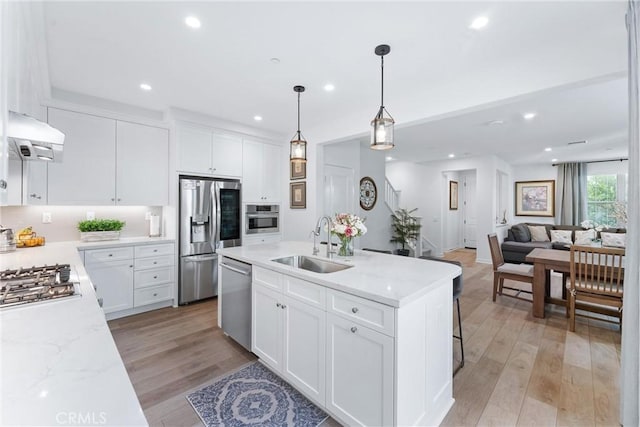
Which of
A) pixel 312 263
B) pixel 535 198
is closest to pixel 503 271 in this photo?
Answer: pixel 312 263

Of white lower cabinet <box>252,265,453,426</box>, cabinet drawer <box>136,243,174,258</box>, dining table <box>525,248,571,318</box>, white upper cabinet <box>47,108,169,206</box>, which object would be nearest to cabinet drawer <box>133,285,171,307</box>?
cabinet drawer <box>136,243,174,258</box>

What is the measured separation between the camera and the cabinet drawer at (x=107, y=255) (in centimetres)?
312

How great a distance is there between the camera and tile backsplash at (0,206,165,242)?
311cm

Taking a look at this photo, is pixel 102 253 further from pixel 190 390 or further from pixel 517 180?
pixel 517 180

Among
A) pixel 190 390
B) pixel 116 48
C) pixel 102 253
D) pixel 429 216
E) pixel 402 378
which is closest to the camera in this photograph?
pixel 402 378

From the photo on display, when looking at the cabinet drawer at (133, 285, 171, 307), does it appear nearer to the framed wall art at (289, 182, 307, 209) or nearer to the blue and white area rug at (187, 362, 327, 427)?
the blue and white area rug at (187, 362, 327, 427)

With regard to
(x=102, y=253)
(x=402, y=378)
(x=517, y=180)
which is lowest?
(x=402, y=378)

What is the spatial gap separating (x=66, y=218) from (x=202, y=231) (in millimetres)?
1555

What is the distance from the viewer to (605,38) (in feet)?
6.70

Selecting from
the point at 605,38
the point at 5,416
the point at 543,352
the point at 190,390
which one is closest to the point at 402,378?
the point at 5,416

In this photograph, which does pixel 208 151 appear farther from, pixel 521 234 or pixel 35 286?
pixel 521 234

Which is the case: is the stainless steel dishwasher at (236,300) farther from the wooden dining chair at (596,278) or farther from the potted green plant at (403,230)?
the potted green plant at (403,230)

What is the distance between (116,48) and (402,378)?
3181 millimetres

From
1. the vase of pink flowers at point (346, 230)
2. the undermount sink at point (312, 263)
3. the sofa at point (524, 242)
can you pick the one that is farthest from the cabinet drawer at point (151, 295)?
the sofa at point (524, 242)
